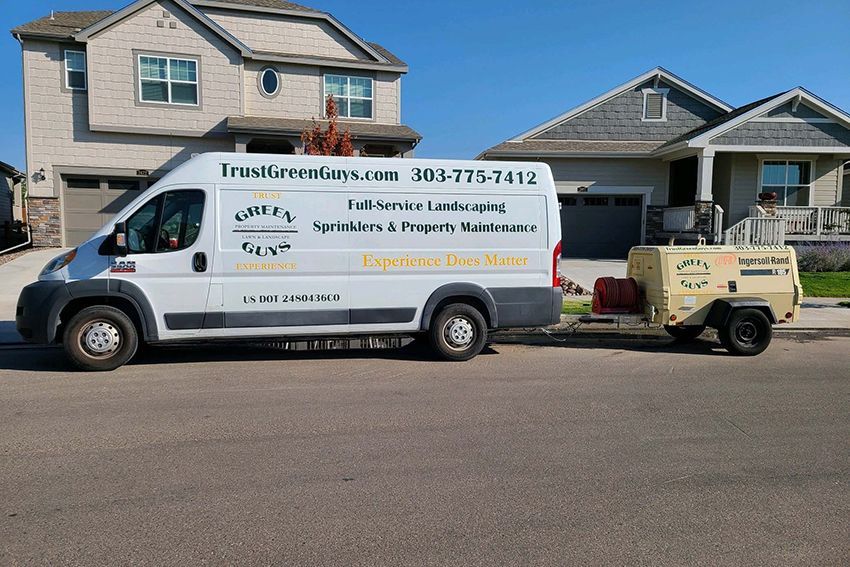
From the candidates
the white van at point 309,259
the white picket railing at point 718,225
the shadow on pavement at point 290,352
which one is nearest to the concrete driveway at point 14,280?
the shadow on pavement at point 290,352

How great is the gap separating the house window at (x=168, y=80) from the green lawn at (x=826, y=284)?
18883 mm

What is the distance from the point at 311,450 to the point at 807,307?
1223 cm

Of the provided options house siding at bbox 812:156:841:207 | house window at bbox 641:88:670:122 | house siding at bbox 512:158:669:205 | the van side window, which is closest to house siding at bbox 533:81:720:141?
house window at bbox 641:88:670:122

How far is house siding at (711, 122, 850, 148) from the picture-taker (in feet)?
67.3

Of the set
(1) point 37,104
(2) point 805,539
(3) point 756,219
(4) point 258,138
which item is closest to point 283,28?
(4) point 258,138

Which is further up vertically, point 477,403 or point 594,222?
point 594,222

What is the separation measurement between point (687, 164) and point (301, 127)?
45.0ft

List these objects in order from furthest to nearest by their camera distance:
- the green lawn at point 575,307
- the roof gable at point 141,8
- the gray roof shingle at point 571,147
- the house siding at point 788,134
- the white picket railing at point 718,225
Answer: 1. the gray roof shingle at point 571,147
2. the house siding at point 788,134
3. the white picket railing at point 718,225
4. the roof gable at point 141,8
5. the green lawn at point 575,307

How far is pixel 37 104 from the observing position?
793 inches

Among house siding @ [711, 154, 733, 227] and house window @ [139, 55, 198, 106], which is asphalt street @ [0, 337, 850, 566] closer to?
house window @ [139, 55, 198, 106]

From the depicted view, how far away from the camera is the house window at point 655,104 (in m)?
23.0

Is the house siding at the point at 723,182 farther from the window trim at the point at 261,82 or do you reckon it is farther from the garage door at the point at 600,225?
the window trim at the point at 261,82

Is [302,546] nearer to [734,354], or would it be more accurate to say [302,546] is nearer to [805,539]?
[805,539]

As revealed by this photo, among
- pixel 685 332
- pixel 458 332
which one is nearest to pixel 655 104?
pixel 685 332
